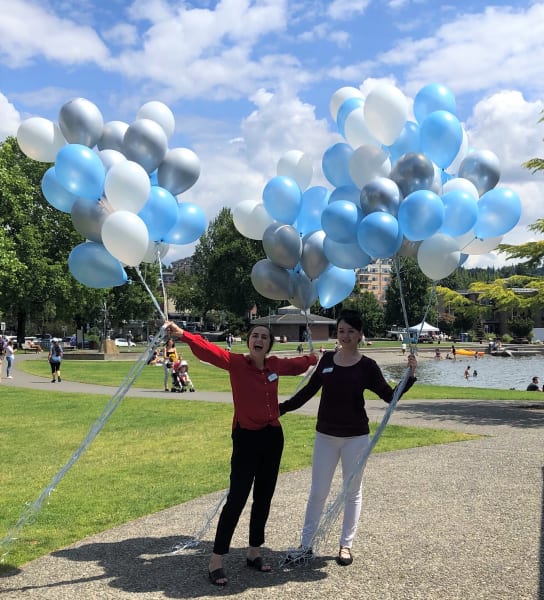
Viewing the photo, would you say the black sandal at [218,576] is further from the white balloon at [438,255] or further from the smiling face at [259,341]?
the white balloon at [438,255]

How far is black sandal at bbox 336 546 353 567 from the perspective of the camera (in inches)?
182

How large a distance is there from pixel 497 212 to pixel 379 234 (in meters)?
1.36

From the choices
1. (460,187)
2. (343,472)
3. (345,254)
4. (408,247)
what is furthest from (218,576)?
(460,187)

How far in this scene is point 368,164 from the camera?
5.49 m

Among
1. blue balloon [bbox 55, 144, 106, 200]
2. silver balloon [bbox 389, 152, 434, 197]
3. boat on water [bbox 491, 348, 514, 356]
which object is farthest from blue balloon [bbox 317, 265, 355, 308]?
boat on water [bbox 491, 348, 514, 356]

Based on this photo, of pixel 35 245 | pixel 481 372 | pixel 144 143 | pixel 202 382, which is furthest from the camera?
pixel 35 245

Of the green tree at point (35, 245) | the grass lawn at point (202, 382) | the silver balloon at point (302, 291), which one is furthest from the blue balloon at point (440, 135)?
the green tree at point (35, 245)

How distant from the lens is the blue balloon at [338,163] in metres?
5.91

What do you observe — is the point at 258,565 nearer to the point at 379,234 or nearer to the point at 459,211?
the point at 379,234

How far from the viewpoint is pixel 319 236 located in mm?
5855

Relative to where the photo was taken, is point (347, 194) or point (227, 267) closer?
point (347, 194)

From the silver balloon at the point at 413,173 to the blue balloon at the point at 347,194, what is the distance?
0.40 meters

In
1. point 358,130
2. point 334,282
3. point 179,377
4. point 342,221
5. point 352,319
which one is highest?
point 358,130

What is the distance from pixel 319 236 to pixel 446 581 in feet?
10.2
